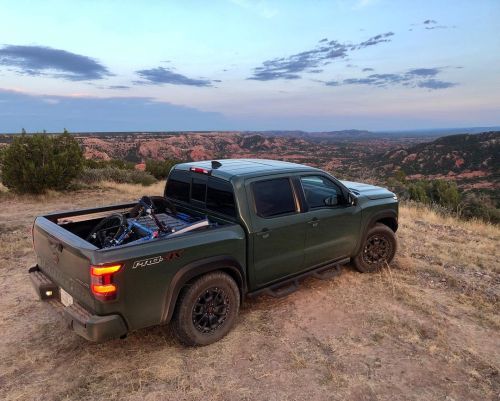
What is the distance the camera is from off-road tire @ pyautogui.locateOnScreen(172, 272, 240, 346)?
3768 mm

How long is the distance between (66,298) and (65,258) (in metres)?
0.43

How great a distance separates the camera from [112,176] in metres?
17.5

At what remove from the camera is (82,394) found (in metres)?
3.30

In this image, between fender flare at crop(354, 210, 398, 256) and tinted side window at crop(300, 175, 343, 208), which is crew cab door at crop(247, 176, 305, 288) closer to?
tinted side window at crop(300, 175, 343, 208)

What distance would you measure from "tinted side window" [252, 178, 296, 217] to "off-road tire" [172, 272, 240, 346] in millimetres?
881

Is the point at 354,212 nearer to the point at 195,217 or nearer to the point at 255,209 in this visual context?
the point at 255,209

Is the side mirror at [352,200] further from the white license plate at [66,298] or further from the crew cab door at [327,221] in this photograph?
the white license plate at [66,298]

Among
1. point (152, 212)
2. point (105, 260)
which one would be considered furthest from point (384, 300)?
point (105, 260)

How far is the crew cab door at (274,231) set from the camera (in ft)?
14.0

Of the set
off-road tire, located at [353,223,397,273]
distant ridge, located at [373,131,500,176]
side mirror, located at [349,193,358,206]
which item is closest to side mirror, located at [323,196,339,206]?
side mirror, located at [349,193,358,206]

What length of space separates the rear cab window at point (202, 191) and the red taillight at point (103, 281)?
1457 mm

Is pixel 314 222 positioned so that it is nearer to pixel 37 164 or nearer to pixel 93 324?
pixel 93 324

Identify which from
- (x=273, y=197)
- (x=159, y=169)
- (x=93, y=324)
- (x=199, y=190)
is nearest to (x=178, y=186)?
(x=199, y=190)

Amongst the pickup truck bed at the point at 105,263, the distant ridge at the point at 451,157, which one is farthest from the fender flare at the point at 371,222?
the distant ridge at the point at 451,157
